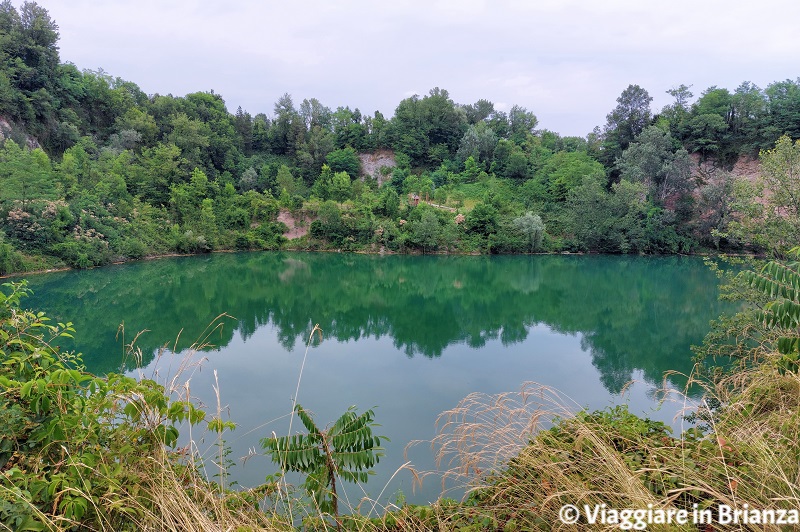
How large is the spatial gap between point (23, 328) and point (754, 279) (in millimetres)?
4404

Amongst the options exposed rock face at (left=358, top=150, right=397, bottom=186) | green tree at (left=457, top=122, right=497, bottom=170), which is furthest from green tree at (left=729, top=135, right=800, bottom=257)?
exposed rock face at (left=358, top=150, right=397, bottom=186)

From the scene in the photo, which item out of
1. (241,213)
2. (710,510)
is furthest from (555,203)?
(710,510)

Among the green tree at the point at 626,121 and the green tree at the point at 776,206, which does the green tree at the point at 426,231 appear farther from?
the green tree at the point at 776,206

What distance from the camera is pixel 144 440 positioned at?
2.22 m

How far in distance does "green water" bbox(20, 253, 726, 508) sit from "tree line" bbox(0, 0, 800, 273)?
11.2 ft

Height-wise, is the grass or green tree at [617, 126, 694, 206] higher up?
green tree at [617, 126, 694, 206]

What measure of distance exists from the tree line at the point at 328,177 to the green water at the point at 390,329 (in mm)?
3418

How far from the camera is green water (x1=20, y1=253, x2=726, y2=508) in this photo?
753 cm

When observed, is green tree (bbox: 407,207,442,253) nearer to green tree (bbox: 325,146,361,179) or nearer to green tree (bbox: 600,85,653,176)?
green tree (bbox: 325,146,361,179)

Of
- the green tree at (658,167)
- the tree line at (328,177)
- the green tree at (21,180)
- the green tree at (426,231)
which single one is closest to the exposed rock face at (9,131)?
the tree line at (328,177)

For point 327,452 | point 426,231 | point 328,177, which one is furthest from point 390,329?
point 328,177

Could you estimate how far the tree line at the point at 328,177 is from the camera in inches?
911

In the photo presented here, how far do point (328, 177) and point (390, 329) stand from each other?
2150 centimetres

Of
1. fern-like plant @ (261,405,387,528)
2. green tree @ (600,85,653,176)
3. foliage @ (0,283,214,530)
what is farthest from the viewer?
green tree @ (600,85,653,176)
